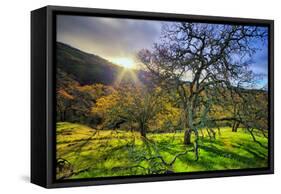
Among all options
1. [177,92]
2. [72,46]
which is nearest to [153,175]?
[177,92]

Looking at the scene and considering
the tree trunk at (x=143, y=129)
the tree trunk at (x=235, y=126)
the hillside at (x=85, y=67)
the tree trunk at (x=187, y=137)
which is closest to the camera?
the hillside at (x=85, y=67)

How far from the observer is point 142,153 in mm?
8000

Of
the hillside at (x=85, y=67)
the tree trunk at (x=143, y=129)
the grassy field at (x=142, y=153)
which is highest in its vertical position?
the hillside at (x=85, y=67)

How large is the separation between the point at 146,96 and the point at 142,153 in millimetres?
622

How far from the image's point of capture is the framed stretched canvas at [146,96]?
24.6 ft

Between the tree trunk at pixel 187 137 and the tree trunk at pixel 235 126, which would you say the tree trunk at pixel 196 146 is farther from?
the tree trunk at pixel 235 126

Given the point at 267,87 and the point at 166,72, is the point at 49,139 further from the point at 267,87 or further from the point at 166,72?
the point at 267,87

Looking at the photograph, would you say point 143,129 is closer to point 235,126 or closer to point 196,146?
point 196,146

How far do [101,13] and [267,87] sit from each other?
2.39 meters

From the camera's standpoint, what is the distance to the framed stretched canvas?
7.51m

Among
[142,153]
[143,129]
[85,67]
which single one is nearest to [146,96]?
[143,129]

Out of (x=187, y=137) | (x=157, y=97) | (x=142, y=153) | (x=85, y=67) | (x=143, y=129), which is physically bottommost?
(x=142, y=153)

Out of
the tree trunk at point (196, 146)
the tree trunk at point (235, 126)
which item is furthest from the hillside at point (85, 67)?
the tree trunk at point (235, 126)

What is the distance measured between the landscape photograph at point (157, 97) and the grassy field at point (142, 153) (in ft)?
0.04
